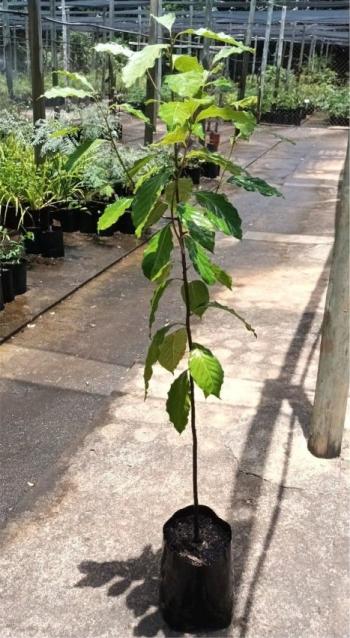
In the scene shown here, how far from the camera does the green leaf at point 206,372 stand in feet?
5.70

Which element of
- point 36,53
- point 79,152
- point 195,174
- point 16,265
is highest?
point 36,53

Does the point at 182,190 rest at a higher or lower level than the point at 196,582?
higher

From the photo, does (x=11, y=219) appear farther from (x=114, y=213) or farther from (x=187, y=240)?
(x=187, y=240)

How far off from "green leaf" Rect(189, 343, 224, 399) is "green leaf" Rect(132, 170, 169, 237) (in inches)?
17.2

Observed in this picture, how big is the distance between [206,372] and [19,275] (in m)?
3.51

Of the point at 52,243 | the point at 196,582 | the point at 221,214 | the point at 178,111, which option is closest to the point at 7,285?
the point at 52,243

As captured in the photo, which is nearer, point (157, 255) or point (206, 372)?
point (157, 255)

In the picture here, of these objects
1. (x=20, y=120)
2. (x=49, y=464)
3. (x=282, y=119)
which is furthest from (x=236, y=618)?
(x=282, y=119)

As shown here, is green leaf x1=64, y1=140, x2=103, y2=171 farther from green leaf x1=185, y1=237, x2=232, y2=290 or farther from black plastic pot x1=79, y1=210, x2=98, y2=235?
black plastic pot x1=79, y1=210, x2=98, y2=235

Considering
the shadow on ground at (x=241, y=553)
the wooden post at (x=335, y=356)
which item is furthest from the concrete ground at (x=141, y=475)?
the wooden post at (x=335, y=356)

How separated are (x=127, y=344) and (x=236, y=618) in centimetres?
242

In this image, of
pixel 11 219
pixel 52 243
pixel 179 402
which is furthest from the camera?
pixel 11 219

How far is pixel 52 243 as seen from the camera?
19.4 ft

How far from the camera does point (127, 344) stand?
429 centimetres
